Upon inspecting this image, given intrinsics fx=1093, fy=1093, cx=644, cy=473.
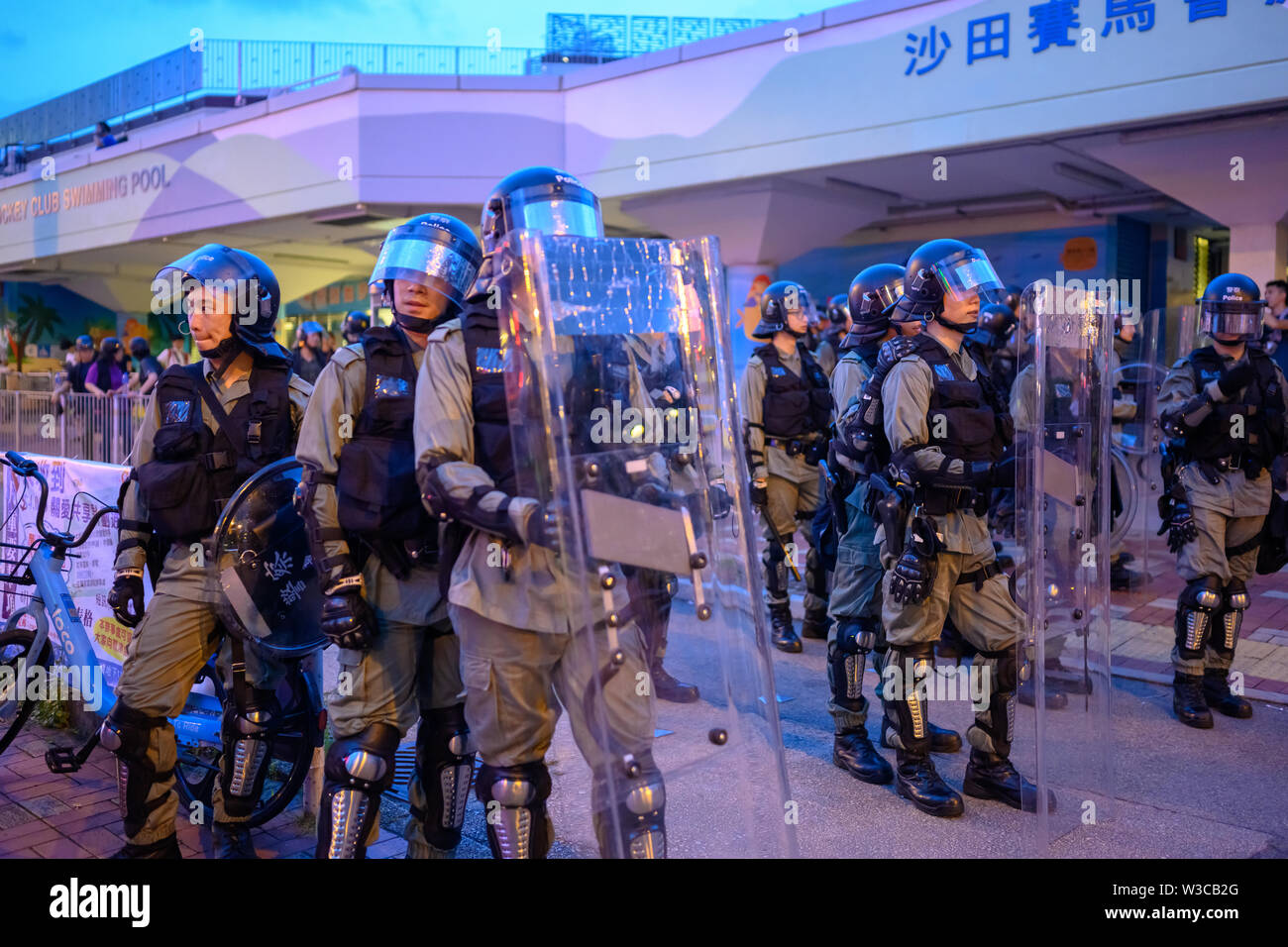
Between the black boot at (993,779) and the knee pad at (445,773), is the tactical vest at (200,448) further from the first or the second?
the black boot at (993,779)

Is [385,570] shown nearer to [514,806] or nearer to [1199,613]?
[514,806]

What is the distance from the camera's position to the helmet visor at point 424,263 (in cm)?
341

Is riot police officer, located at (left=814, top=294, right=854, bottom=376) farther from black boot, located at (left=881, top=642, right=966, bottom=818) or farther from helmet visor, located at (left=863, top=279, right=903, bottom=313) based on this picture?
black boot, located at (left=881, top=642, right=966, bottom=818)

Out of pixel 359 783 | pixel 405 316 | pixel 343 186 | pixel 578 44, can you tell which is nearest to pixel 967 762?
pixel 359 783

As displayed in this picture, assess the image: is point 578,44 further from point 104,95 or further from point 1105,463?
point 1105,463

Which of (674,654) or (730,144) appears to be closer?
(674,654)

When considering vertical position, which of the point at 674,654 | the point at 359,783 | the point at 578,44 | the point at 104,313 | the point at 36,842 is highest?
the point at 578,44

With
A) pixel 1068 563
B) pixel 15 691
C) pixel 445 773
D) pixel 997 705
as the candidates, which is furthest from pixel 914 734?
pixel 15 691


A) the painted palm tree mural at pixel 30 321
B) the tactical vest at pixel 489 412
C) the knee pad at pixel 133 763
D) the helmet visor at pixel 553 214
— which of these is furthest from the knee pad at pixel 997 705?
the painted palm tree mural at pixel 30 321

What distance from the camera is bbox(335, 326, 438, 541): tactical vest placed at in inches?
126

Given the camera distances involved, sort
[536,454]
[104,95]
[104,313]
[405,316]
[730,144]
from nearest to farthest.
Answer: [536,454] → [405,316] → [730,144] → [104,95] → [104,313]
